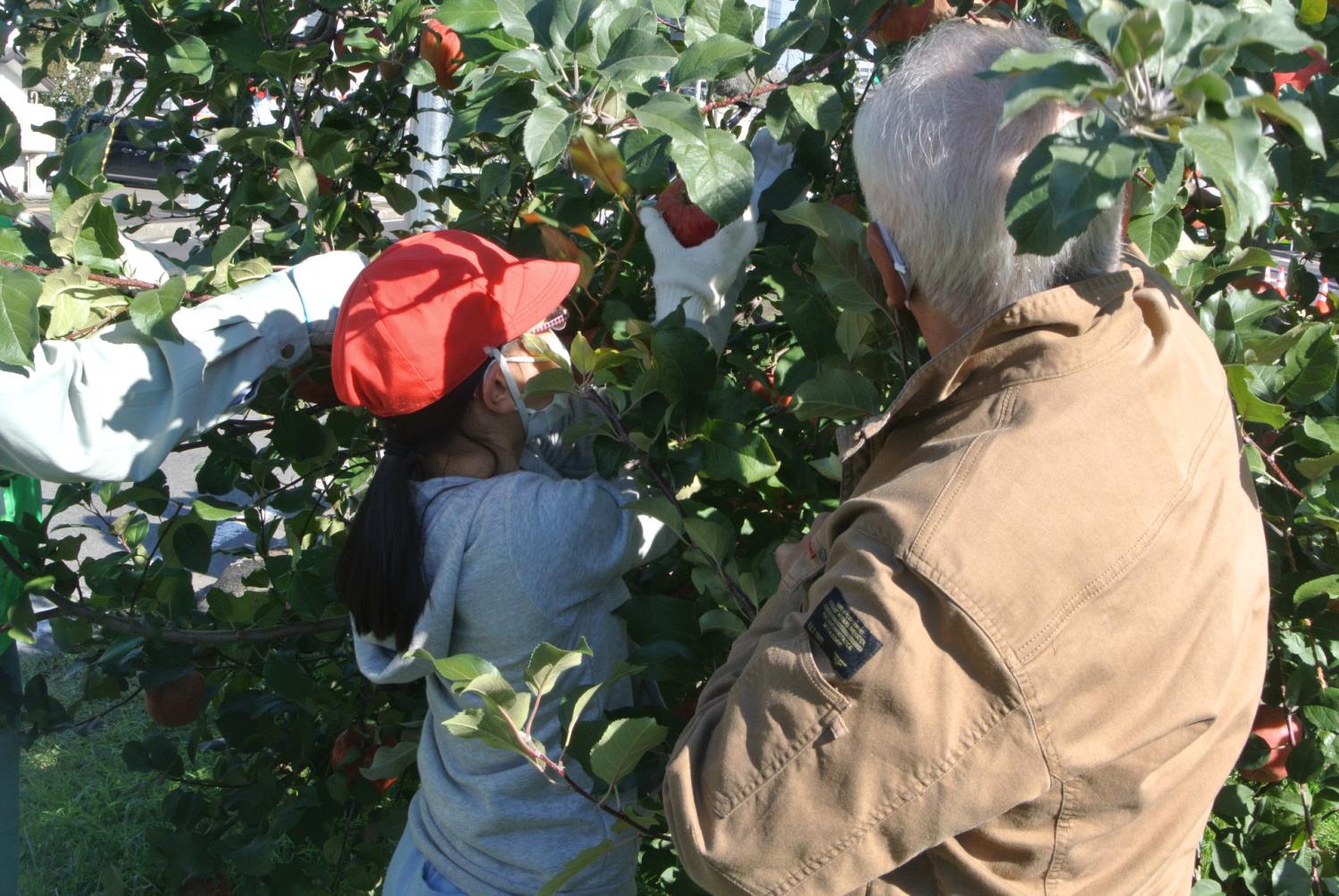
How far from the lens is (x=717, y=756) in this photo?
979 mm

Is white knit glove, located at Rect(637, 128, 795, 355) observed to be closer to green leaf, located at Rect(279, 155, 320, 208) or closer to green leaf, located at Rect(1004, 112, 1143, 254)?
green leaf, located at Rect(279, 155, 320, 208)

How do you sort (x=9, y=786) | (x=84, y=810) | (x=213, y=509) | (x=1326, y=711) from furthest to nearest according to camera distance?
(x=84, y=810), (x=9, y=786), (x=213, y=509), (x=1326, y=711)

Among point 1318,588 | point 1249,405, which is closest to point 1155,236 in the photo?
point 1249,405

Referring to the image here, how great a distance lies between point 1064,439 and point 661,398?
61 cm

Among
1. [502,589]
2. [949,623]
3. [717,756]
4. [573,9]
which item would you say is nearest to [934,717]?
[949,623]

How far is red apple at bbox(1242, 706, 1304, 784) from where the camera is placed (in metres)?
1.55

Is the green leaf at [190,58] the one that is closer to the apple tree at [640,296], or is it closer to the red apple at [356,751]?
the apple tree at [640,296]

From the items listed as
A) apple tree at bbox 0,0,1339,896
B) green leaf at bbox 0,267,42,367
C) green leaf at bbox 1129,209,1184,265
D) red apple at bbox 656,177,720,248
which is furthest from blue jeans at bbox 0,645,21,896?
green leaf at bbox 1129,209,1184,265

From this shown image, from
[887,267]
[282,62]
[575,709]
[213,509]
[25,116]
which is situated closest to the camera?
[887,267]

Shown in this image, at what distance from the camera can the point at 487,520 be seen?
54.4 inches

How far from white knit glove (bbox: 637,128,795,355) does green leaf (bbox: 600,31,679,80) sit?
0.25m

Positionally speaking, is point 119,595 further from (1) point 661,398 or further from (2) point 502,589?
(1) point 661,398

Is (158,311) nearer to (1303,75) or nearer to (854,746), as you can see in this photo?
(854,746)

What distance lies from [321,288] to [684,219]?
1.59ft
